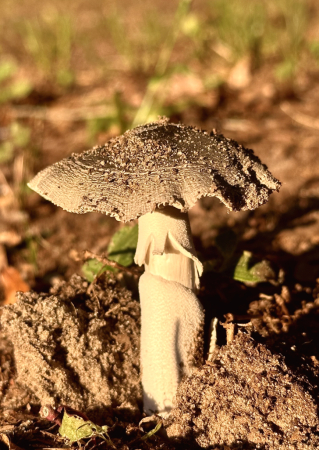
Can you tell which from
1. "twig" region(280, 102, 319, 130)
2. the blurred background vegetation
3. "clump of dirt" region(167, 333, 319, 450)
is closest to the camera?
"clump of dirt" region(167, 333, 319, 450)

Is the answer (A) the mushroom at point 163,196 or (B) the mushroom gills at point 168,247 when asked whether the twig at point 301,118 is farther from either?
(B) the mushroom gills at point 168,247

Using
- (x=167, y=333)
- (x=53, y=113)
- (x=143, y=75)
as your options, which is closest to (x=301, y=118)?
(x=143, y=75)

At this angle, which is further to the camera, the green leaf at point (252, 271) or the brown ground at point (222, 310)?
the green leaf at point (252, 271)

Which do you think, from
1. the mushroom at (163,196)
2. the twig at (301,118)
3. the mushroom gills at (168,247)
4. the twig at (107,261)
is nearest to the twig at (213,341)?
the mushroom at (163,196)

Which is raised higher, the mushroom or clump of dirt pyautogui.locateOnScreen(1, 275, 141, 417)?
the mushroom

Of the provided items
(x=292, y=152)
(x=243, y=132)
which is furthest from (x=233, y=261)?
(x=243, y=132)

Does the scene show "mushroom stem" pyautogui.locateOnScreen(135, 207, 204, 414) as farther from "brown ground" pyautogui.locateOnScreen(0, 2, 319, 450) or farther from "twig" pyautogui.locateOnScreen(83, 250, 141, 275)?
"twig" pyautogui.locateOnScreen(83, 250, 141, 275)

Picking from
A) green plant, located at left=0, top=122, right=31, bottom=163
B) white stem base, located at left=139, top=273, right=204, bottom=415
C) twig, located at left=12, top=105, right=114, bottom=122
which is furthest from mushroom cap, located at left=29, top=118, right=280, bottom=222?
twig, located at left=12, top=105, right=114, bottom=122
